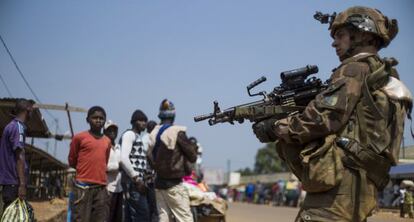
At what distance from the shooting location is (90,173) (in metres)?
6.59

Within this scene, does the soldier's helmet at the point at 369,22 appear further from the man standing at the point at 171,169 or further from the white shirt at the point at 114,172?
the white shirt at the point at 114,172

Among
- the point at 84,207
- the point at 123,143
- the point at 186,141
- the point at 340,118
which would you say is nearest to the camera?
the point at 340,118

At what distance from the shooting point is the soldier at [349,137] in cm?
332

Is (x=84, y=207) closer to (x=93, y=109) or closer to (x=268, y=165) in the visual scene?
(x=93, y=109)

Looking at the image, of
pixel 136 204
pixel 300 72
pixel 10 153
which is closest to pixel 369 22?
pixel 300 72

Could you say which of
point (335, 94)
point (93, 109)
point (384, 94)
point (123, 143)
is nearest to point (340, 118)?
point (335, 94)

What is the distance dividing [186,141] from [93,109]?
4.34ft

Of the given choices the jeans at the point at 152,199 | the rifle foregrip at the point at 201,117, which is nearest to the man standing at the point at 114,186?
the jeans at the point at 152,199

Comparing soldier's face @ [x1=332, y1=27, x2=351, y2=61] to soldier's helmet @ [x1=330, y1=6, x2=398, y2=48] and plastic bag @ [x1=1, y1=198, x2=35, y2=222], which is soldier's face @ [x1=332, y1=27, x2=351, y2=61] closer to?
soldier's helmet @ [x1=330, y1=6, x2=398, y2=48]

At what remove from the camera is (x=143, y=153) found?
7.84 metres

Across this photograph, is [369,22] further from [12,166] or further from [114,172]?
[114,172]

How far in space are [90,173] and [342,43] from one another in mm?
4002

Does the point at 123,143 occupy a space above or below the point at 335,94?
below

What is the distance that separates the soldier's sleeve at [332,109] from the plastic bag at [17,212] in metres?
3.50
